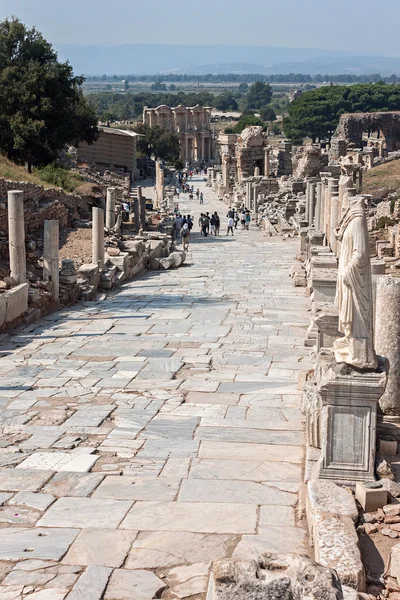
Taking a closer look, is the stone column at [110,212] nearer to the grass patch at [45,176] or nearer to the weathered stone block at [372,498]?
the grass patch at [45,176]

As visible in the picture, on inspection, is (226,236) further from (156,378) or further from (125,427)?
(125,427)

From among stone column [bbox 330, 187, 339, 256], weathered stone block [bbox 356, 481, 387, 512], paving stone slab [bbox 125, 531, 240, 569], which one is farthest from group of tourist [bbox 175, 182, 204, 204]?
paving stone slab [bbox 125, 531, 240, 569]

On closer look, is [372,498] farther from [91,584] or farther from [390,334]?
[91,584]

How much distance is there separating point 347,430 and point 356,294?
112 cm

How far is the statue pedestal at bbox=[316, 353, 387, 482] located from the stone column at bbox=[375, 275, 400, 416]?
4.63 feet

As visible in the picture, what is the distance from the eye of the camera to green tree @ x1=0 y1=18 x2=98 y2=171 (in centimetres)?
3114

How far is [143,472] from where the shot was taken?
26.0 feet

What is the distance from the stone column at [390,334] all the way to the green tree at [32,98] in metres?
24.4

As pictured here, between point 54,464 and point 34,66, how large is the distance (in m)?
25.8

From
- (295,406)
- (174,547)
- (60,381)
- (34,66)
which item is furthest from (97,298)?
(34,66)

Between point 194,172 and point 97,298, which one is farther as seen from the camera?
point 194,172

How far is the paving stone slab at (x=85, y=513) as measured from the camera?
676 cm

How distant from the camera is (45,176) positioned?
99.3ft

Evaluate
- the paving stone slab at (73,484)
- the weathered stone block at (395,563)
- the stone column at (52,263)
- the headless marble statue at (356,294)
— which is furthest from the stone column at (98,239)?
the weathered stone block at (395,563)
